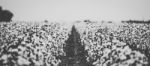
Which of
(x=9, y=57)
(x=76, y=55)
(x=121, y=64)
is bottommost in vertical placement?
(x=76, y=55)

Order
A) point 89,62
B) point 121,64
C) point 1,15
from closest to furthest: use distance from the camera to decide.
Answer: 1. point 121,64
2. point 89,62
3. point 1,15

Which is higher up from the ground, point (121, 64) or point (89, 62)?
point (121, 64)

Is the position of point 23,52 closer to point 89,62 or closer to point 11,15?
point 89,62

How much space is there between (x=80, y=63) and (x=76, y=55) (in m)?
2.03

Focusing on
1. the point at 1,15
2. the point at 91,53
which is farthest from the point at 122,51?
the point at 1,15

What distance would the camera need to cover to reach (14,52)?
550cm

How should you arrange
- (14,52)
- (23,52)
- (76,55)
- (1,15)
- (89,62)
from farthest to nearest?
(1,15), (76,55), (89,62), (23,52), (14,52)

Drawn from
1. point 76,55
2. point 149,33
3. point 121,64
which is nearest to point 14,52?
point 121,64

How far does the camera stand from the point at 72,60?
34.0ft

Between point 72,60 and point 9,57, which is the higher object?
point 9,57

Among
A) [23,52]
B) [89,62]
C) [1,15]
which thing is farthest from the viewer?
[1,15]

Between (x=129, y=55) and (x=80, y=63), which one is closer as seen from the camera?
(x=129, y=55)

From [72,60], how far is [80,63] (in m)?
0.93

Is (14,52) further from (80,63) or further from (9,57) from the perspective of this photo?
(80,63)
